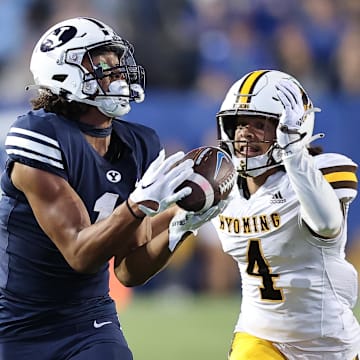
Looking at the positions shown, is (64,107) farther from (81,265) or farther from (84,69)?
(81,265)

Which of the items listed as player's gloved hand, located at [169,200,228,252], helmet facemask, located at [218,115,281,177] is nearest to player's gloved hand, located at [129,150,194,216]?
player's gloved hand, located at [169,200,228,252]

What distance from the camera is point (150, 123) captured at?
30.1 feet

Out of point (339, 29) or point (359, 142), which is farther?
point (339, 29)

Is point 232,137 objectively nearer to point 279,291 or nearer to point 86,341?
point 279,291

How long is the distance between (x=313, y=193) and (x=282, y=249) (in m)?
0.37

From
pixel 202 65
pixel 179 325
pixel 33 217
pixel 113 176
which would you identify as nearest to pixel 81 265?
pixel 33 217

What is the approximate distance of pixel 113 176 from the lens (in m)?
4.11

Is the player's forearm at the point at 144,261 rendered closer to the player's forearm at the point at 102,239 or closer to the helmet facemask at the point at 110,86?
the player's forearm at the point at 102,239

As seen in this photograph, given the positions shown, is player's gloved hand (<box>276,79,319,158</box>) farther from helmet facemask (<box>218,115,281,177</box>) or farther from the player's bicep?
the player's bicep

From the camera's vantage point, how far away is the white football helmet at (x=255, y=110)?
4.41 metres

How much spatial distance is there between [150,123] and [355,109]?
1633mm

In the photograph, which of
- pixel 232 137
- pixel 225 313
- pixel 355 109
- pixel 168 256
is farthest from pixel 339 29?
pixel 168 256

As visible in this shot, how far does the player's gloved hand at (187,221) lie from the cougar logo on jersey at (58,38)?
0.74 meters

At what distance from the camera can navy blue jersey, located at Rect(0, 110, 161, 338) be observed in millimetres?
3941
